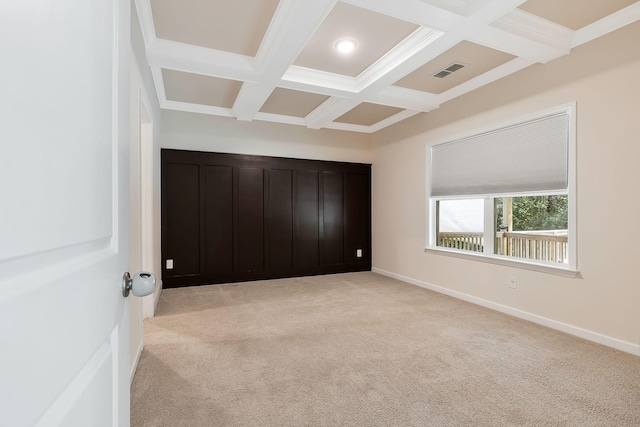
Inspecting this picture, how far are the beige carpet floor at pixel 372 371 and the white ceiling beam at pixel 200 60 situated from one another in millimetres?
2513

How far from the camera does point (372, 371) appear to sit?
220 cm

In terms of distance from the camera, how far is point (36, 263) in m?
0.42

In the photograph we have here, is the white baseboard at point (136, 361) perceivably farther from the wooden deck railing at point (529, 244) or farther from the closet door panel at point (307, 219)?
the wooden deck railing at point (529, 244)

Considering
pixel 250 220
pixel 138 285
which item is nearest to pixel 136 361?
pixel 138 285

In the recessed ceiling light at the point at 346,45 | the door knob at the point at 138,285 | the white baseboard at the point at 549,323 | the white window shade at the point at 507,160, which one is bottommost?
the white baseboard at the point at 549,323

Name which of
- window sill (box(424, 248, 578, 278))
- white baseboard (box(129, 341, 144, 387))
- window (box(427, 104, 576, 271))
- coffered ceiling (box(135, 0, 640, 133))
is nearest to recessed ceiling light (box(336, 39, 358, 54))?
coffered ceiling (box(135, 0, 640, 133))

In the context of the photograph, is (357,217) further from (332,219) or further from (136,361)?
(136,361)

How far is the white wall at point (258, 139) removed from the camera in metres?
4.71

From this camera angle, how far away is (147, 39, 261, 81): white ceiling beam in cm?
299

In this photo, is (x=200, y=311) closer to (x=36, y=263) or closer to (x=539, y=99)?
(x=36, y=263)

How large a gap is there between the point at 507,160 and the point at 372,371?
2.71 meters

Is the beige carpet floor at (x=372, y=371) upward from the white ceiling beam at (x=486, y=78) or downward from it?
downward

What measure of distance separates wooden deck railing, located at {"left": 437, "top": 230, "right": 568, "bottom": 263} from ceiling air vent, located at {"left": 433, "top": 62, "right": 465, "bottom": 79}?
1895 millimetres

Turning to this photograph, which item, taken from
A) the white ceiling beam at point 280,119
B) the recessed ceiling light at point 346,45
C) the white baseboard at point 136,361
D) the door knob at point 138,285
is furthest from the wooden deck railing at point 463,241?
the door knob at point 138,285
